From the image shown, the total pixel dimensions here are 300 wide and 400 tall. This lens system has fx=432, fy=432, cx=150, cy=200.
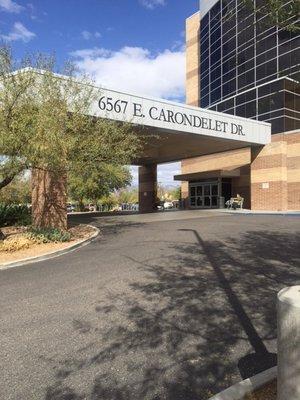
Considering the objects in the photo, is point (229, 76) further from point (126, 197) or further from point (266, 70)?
point (126, 197)

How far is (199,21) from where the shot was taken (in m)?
49.2

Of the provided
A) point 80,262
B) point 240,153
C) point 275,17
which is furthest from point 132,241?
point 240,153

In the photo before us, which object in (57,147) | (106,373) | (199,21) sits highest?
(199,21)

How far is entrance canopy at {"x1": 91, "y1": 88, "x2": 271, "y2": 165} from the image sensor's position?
1989 centimetres

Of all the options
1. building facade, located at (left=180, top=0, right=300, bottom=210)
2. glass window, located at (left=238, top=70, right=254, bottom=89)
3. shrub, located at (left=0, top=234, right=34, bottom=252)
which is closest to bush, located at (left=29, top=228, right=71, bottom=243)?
shrub, located at (left=0, top=234, right=34, bottom=252)

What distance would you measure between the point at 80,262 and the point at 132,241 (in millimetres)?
3744

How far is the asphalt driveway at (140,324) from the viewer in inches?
169

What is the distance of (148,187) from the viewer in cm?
4272

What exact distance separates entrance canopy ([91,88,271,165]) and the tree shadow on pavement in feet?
36.9

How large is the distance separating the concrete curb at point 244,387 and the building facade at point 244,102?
18379mm

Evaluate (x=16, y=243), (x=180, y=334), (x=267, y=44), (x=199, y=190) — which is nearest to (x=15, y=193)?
(x=16, y=243)

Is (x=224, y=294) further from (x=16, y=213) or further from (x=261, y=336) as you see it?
(x=16, y=213)

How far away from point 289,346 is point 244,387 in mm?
826

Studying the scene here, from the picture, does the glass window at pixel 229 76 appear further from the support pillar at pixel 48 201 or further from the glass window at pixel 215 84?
→ the support pillar at pixel 48 201
